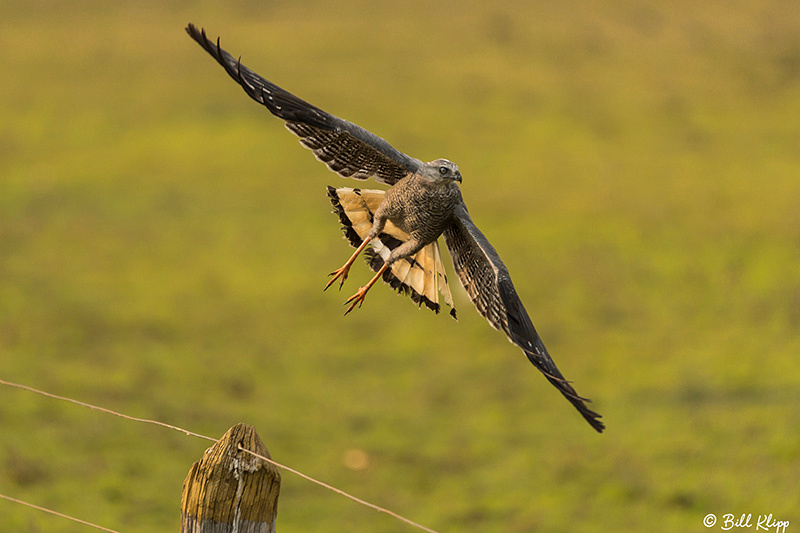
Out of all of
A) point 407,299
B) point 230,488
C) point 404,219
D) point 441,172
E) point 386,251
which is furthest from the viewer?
point 407,299

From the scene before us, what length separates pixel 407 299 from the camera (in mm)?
14852

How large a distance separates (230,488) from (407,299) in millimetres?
11909

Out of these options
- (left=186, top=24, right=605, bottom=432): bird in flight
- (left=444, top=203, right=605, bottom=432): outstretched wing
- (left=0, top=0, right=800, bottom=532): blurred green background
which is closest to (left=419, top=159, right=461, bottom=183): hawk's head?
(left=186, top=24, right=605, bottom=432): bird in flight

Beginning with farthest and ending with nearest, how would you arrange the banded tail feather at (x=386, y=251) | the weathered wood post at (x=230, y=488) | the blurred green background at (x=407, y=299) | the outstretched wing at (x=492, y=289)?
the blurred green background at (x=407, y=299) → the banded tail feather at (x=386, y=251) → the outstretched wing at (x=492, y=289) → the weathered wood post at (x=230, y=488)

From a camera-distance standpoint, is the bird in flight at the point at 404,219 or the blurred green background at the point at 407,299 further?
the blurred green background at the point at 407,299

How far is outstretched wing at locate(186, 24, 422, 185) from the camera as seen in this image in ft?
12.7

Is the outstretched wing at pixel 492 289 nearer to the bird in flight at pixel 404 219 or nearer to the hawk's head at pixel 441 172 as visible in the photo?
the bird in flight at pixel 404 219

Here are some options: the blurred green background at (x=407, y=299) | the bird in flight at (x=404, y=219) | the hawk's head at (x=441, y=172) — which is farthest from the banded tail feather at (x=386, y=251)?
the blurred green background at (x=407, y=299)

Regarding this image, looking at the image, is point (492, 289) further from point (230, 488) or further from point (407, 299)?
point (407, 299)

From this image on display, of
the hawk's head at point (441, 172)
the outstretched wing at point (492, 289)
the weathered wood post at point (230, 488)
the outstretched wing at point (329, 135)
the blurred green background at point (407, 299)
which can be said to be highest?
the blurred green background at point (407, 299)

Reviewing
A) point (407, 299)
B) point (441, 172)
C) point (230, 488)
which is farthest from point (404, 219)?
point (407, 299)

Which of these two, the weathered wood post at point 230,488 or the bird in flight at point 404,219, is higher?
the bird in flight at point 404,219

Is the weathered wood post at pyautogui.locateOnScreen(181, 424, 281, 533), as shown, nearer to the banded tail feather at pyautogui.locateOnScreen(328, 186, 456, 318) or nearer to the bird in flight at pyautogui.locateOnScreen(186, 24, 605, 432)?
the bird in flight at pyautogui.locateOnScreen(186, 24, 605, 432)

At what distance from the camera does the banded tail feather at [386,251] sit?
4566mm
